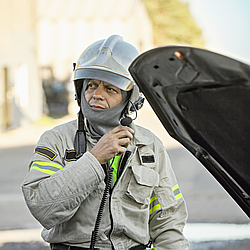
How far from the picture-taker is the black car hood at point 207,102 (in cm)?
126

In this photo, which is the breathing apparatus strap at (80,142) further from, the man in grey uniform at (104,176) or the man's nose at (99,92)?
the man's nose at (99,92)

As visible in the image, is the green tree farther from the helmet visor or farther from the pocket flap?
the pocket flap

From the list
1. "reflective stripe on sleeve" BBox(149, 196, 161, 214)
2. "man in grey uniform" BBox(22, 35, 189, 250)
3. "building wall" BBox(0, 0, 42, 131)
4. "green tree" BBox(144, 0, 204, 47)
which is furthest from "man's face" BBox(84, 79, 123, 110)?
"green tree" BBox(144, 0, 204, 47)

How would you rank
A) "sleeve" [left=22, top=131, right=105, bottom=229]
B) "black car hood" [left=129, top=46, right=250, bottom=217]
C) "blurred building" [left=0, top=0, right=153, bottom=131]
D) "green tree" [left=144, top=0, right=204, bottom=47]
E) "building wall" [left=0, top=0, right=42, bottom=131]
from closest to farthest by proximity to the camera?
1. "black car hood" [left=129, top=46, right=250, bottom=217]
2. "sleeve" [left=22, top=131, right=105, bottom=229]
3. "building wall" [left=0, top=0, right=42, bottom=131]
4. "blurred building" [left=0, top=0, right=153, bottom=131]
5. "green tree" [left=144, top=0, right=204, bottom=47]

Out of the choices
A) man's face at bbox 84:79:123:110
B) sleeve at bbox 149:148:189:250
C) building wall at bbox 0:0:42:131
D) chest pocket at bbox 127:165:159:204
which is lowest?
building wall at bbox 0:0:42:131

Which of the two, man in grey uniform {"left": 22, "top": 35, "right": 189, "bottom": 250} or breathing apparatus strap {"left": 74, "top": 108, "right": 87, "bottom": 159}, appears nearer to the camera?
man in grey uniform {"left": 22, "top": 35, "right": 189, "bottom": 250}

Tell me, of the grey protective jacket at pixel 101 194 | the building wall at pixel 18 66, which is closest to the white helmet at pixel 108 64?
the grey protective jacket at pixel 101 194

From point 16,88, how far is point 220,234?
14.1 m

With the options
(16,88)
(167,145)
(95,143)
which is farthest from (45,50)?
(95,143)

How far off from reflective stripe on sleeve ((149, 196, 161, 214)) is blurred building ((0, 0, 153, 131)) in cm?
A: 1455

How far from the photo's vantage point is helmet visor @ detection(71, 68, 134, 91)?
232cm

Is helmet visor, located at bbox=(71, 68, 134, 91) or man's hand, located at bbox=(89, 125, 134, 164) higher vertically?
helmet visor, located at bbox=(71, 68, 134, 91)

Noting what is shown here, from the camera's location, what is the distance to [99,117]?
2322mm

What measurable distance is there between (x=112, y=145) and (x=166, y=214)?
0.60 m
